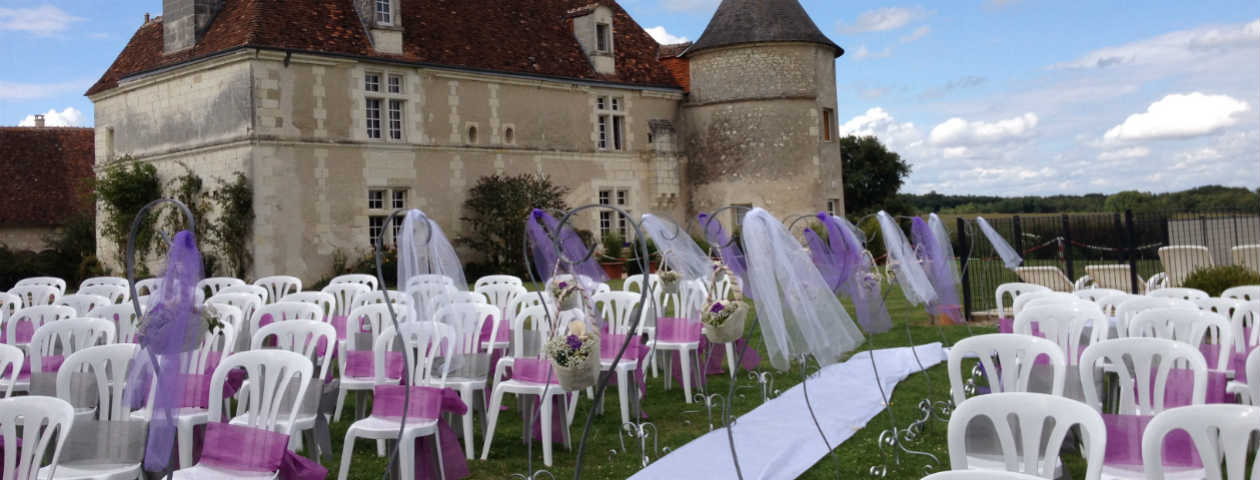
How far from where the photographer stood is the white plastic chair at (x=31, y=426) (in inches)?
168

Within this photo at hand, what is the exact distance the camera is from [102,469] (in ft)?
15.9

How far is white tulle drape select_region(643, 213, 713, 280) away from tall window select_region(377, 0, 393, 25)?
1529cm

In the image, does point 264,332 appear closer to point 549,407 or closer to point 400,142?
point 549,407

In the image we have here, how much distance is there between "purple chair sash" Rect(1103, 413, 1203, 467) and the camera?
4383 mm

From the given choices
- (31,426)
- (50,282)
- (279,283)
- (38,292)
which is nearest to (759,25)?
(279,283)

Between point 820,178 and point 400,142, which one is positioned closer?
point 400,142

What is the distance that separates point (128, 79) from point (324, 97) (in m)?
5.49

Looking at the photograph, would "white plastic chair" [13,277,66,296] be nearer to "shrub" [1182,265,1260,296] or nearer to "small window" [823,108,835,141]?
"shrub" [1182,265,1260,296]

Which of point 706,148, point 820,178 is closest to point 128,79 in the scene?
point 706,148

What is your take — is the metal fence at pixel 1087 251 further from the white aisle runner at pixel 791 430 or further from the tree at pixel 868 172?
the tree at pixel 868 172

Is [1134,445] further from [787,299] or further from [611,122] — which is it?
[611,122]

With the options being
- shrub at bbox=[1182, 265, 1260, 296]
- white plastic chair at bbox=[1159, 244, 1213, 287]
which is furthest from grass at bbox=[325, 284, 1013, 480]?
white plastic chair at bbox=[1159, 244, 1213, 287]

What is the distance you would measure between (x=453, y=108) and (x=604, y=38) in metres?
5.86

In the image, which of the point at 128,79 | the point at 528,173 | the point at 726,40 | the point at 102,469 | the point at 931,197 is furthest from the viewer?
the point at 931,197
